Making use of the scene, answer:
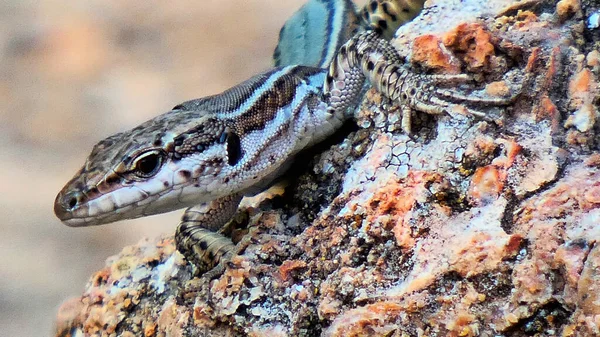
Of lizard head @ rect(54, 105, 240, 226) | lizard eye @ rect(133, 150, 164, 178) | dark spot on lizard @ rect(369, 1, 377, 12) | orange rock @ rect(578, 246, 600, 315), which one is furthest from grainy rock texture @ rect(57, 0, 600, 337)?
dark spot on lizard @ rect(369, 1, 377, 12)

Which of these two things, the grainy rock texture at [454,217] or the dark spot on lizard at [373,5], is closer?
the grainy rock texture at [454,217]

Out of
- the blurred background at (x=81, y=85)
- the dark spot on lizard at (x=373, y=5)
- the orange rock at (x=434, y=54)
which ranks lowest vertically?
the blurred background at (x=81, y=85)

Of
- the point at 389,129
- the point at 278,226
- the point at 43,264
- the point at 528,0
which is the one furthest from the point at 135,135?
the point at 43,264

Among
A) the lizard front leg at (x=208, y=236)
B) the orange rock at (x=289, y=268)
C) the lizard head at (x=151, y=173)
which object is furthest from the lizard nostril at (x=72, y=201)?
the orange rock at (x=289, y=268)

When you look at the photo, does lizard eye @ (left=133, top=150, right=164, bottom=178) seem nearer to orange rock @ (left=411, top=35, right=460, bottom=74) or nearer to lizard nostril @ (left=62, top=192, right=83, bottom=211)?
lizard nostril @ (left=62, top=192, right=83, bottom=211)

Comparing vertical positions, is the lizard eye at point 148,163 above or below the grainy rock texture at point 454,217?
above

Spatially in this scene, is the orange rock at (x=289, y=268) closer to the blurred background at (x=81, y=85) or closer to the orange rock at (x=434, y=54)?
the orange rock at (x=434, y=54)

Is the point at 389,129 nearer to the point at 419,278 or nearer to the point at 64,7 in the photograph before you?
the point at 419,278

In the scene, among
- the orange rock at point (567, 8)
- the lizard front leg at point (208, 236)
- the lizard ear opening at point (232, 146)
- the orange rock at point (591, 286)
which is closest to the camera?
the orange rock at point (591, 286)
